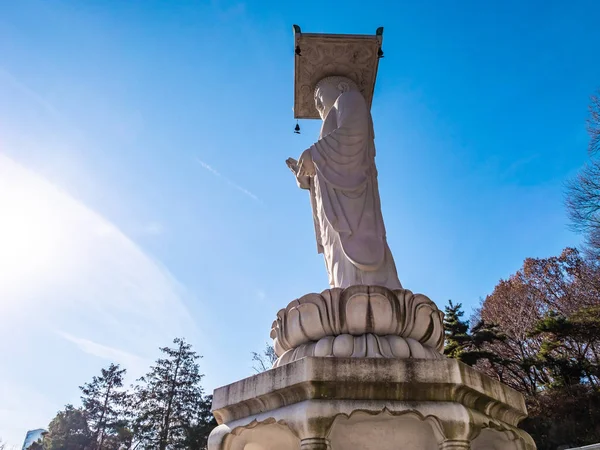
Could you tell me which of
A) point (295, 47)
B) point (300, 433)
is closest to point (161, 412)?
point (295, 47)

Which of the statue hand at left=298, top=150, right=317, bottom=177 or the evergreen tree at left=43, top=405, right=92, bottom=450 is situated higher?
the evergreen tree at left=43, top=405, right=92, bottom=450

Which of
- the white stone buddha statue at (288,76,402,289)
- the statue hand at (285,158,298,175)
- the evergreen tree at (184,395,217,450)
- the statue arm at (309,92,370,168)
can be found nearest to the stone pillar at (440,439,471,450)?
the white stone buddha statue at (288,76,402,289)

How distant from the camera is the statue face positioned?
19.7ft

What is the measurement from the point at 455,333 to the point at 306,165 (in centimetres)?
1565

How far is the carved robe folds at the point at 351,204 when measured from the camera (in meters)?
4.30

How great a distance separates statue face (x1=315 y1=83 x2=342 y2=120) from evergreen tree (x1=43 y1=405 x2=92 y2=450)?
25.8 meters

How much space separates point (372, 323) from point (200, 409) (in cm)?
2278

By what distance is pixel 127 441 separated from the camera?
926 inches

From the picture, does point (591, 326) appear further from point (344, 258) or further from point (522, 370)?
point (344, 258)

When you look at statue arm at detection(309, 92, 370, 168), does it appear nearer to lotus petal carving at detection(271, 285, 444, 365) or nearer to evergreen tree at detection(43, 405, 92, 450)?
lotus petal carving at detection(271, 285, 444, 365)

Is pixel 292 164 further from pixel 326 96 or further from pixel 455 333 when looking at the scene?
pixel 455 333

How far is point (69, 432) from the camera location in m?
25.6

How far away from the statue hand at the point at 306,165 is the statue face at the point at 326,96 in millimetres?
1360

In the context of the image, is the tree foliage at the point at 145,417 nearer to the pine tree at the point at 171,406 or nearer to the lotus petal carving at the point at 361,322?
the pine tree at the point at 171,406
